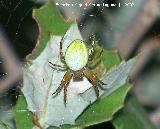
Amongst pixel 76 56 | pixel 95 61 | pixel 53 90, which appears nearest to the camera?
pixel 53 90

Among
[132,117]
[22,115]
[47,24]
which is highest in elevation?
[47,24]

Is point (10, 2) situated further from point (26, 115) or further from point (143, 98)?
point (143, 98)

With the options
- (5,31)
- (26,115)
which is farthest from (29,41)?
(26,115)

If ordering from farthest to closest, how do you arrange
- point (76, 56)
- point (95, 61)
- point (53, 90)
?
point (76, 56) < point (95, 61) < point (53, 90)

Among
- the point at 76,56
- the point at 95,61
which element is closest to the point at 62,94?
the point at 95,61

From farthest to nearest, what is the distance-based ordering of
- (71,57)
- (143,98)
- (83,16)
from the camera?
(143,98) → (83,16) → (71,57)

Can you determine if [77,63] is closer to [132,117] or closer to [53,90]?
[132,117]

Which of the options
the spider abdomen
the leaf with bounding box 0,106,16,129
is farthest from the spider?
the leaf with bounding box 0,106,16,129
